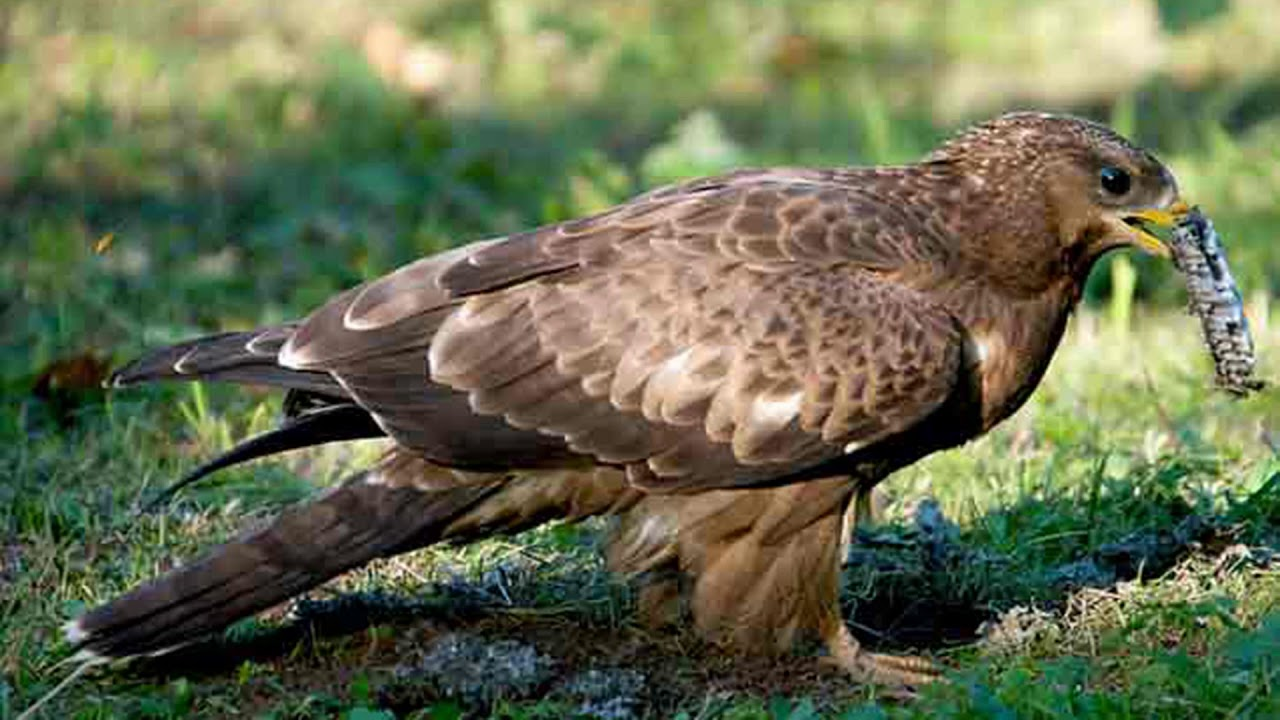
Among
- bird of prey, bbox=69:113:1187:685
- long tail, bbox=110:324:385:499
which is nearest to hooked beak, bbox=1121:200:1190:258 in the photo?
bird of prey, bbox=69:113:1187:685

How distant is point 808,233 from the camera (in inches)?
211

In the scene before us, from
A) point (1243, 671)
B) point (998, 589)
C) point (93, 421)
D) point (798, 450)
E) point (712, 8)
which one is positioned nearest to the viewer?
point (1243, 671)

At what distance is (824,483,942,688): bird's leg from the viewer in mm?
5398

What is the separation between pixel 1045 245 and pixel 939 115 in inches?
207

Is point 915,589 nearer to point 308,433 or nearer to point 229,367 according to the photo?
point 308,433

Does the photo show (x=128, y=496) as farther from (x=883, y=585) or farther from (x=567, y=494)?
(x=883, y=585)

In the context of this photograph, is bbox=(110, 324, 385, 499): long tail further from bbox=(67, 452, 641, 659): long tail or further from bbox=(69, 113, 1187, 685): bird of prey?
bbox=(67, 452, 641, 659): long tail

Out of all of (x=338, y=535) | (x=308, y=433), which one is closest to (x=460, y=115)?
(x=308, y=433)

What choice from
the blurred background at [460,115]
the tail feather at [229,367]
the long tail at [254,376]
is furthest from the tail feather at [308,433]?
the blurred background at [460,115]

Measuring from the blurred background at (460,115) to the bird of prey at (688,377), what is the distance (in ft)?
7.72

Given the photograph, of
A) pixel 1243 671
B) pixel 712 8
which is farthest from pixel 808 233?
pixel 712 8

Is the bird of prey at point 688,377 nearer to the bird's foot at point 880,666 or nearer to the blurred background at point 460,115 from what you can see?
Answer: the bird's foot at point 880,666

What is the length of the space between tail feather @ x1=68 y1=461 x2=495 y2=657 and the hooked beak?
63.4 inches

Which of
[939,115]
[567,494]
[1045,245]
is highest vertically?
[1045,245]
